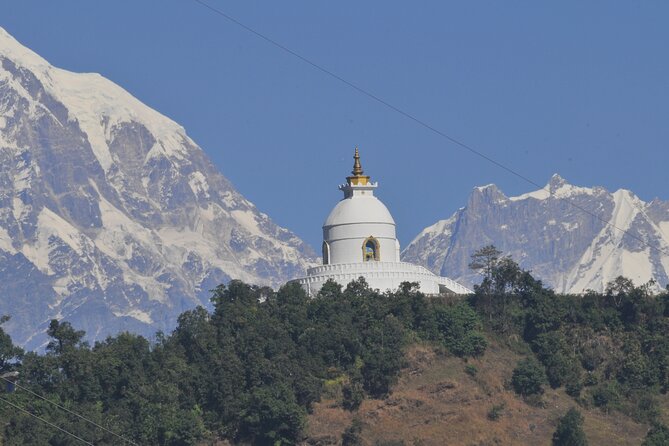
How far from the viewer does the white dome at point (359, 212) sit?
5807 inches

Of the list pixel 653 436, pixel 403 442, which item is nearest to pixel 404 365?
pixel 403 442

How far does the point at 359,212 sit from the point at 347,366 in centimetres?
1577

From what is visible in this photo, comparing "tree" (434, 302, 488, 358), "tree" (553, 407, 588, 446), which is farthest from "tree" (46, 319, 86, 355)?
"tree" (553, 407, 588, 446)

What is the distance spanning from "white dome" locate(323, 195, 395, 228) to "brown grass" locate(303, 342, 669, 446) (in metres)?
13.7

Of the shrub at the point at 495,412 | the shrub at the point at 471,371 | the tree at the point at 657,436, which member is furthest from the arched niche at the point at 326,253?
the tree at the point at 657,436

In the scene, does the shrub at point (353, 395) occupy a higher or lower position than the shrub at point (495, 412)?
higher

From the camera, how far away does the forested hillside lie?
130m

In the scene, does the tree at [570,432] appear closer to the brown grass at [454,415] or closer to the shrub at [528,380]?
the brown grass at [454,415]

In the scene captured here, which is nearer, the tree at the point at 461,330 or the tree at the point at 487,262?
the tree at the point at 461,330

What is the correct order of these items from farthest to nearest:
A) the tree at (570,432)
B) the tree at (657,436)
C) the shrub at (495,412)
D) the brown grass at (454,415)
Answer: the shrub at (495,412)
the brown grass at (454,415)
the tree at (570,432)
the tree at (657,436)

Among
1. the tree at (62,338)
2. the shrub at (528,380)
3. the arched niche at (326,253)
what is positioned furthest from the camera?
the arched niche at (326,253)

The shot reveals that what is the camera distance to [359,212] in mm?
147750

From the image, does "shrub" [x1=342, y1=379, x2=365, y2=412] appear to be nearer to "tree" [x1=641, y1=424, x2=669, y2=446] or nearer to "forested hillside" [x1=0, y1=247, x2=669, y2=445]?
"forested hillside" [x1=0, y1=247, x2=669, y2=445]

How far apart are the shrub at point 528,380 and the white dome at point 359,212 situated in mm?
17114
